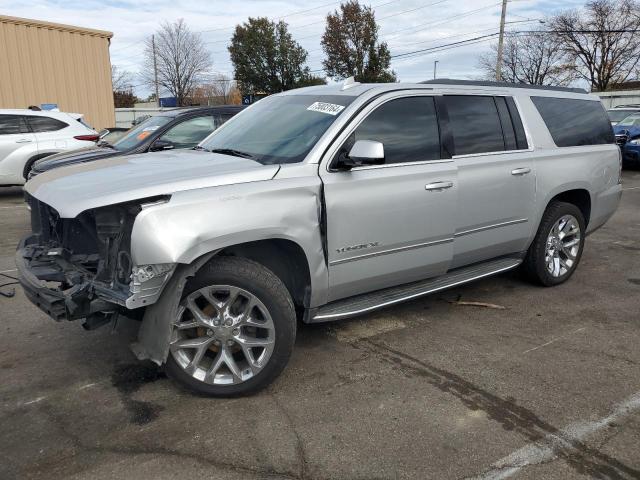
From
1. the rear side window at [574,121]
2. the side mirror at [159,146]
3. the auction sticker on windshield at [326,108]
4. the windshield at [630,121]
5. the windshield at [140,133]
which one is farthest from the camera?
the windshield at [630,121]

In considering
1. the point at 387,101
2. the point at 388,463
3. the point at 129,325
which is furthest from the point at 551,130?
the point at 129,325

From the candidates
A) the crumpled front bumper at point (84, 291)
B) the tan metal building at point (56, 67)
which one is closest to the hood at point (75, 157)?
the crumpled front bumper at point (84, 291)

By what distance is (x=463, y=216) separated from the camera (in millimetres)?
4305

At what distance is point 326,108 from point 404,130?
0.59m

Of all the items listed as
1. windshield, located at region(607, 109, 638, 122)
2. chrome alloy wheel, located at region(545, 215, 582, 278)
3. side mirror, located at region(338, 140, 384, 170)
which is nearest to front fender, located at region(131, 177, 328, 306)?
side mirror, located at region(338, 140, 384, 170)

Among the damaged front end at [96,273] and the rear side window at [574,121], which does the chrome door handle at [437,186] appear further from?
the damaged front end at [96,273]

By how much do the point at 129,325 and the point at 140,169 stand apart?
1435 millimetres

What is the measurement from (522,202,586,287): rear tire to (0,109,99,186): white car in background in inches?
371

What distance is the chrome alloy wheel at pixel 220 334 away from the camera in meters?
3.18

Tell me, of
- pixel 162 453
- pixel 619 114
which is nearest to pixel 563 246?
pixel 162 453

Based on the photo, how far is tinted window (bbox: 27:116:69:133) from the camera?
11.3m

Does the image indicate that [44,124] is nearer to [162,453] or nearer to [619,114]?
[162,453]

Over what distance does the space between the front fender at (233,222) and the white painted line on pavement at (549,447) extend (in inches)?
58.1

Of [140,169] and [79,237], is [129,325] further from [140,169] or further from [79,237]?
[140,169]
